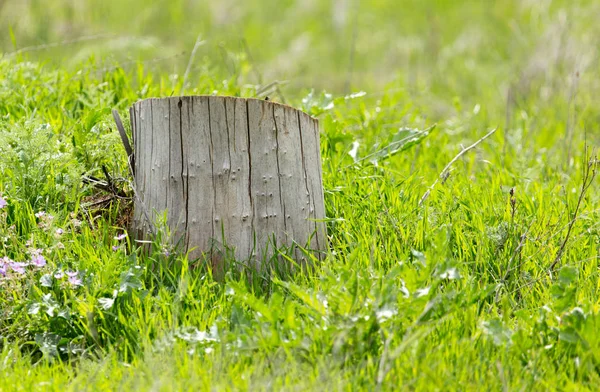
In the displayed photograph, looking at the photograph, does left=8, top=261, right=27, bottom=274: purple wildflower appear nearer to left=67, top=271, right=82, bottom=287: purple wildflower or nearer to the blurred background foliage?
left=67, top=271, right=82, bottom=287: purple wildflower

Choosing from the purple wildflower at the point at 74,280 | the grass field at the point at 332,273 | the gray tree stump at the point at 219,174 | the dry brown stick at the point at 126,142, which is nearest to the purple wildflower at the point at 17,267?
the grass field at the point at 332,273

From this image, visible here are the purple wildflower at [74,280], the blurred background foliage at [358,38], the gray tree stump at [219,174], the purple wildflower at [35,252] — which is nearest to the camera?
the purple wildflower at [74,280]

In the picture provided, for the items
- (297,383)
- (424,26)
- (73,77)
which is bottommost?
(297,383)

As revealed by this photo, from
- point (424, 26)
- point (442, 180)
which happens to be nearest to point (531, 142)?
point (442, 180)

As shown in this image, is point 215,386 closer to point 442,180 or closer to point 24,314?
point 24,314

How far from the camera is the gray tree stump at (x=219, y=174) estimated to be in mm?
3377

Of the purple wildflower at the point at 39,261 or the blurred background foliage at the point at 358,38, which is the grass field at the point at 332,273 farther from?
the blurred background foliage at the point at 358,38

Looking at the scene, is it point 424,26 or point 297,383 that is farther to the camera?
point 424,26

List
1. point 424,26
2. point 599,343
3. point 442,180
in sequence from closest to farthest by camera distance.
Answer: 1. point 599,343
2. point 442,180
3. point 424,26

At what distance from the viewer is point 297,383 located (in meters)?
2.65

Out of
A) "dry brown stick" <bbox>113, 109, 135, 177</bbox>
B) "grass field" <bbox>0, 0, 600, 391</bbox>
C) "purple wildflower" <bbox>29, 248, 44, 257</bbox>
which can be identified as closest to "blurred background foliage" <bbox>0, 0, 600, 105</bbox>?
"grass field" <bbox>0, 0, 600, 391</bbox>

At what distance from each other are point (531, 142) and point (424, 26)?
5124mm

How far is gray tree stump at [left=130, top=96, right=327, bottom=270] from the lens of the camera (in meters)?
3.38

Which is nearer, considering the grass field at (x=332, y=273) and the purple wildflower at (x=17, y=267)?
the grass field at (x=332, y=273)
